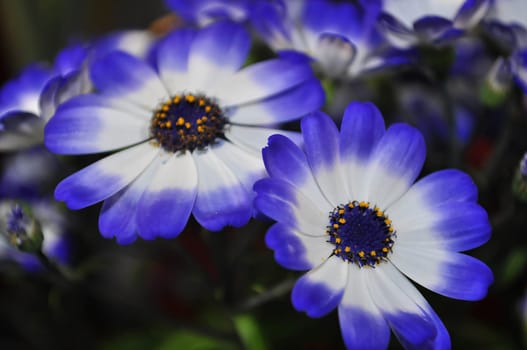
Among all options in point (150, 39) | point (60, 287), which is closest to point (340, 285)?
point (60, 287)

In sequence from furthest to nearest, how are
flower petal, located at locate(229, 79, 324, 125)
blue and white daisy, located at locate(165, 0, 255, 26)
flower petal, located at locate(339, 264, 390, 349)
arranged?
blue and white daisy, located at locate(165, 0, 255, 26), flower petal, located at locate(229, 79, 324, 125), flower petal, located at locate(339, 264, 390, 349)

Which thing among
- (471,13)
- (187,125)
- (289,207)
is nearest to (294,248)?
(289,207)

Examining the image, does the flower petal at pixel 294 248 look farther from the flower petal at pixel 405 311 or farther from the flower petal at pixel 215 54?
the flower petal at pixel 215 54

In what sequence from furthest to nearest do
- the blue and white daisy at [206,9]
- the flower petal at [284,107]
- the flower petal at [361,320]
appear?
the blue and white daisy at [206,9] < the flower petal at [284,107] < the flower petal at [361,320]

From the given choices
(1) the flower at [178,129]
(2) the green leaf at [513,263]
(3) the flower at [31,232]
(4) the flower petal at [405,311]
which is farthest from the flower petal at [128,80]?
(2) the green leaf at [513,263]

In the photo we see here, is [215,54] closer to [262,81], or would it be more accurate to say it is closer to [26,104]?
[262,81]

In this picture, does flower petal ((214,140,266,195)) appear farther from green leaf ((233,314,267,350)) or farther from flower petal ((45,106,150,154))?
green leaf ((233,314,267,350))

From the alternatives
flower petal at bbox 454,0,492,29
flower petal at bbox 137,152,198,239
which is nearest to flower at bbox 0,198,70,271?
flower petal at bbox 137,152,198,239
